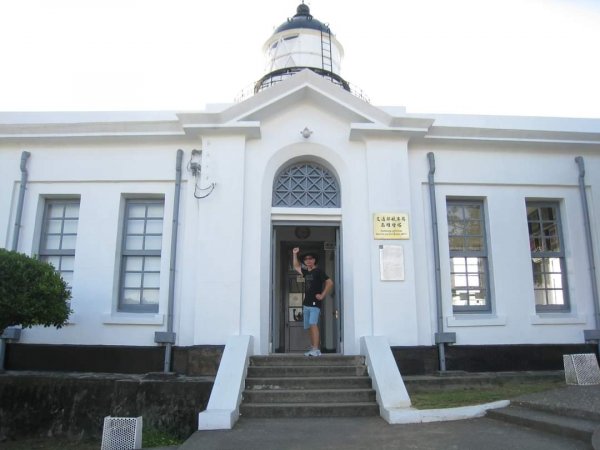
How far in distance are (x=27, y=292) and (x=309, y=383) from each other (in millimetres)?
4120

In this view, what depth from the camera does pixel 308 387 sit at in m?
6.75

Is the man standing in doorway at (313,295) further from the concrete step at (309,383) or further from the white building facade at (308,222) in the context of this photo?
the concrete step at (309,383)

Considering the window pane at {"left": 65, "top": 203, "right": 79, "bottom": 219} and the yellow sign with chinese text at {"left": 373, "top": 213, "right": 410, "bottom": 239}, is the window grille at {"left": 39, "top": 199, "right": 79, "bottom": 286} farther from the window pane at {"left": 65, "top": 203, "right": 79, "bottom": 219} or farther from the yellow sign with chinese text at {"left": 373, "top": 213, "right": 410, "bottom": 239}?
the yellow sign with chinese text at {"left": 373, "top": 213, "right": 410, "bottom": 239}

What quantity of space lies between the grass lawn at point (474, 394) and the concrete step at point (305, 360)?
1.01 meters

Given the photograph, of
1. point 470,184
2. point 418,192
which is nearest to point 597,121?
point 470,184

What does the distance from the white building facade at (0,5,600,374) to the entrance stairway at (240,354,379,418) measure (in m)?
0.80

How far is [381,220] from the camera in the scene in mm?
8102

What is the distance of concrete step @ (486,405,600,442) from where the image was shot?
186 inches

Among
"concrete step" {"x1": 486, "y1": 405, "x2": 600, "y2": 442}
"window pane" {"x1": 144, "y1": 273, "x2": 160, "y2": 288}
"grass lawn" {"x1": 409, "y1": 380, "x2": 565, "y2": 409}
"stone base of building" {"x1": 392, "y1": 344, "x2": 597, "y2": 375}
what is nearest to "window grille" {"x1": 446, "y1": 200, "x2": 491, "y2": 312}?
"stone base of building" {"x1": 392, "y1": 344, "x2": 597, "y2": 375}

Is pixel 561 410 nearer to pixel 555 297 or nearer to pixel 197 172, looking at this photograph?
pixel 555 297

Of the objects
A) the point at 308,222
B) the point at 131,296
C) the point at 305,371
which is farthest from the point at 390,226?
the point at 131,296

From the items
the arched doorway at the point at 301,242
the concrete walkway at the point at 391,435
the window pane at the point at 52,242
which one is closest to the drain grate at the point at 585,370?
the concrete walkway at the point at 391,435

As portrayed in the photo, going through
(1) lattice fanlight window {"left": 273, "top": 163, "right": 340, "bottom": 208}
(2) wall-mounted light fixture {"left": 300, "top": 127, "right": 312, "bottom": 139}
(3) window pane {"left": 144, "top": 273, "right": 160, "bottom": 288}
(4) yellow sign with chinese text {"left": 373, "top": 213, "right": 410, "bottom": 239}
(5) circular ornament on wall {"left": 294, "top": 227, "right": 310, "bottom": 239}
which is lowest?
(3) window pane {"left": 144, "top": 273, "right": 160, "bottom": 288}

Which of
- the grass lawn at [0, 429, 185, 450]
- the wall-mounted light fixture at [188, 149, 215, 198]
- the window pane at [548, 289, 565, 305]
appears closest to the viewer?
the grass lawn at [0, 429, 185, 450]
